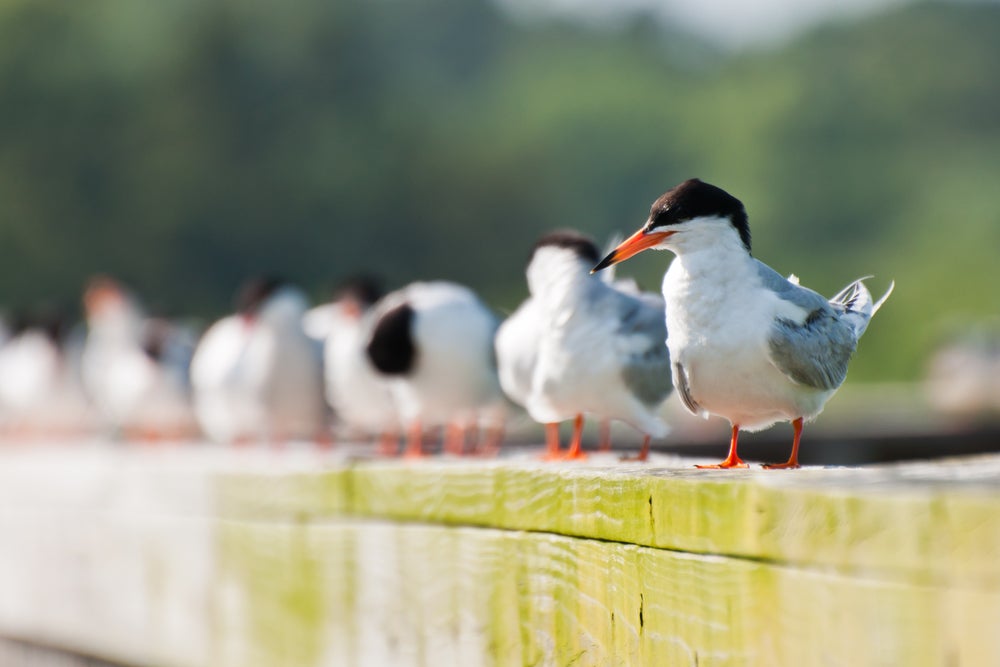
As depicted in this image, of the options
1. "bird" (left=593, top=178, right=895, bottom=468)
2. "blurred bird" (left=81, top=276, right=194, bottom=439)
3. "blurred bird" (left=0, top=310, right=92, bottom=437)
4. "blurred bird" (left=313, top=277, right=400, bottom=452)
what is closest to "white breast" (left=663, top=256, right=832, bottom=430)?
"bird" (left=593, top=178, right=895, bottom=468)

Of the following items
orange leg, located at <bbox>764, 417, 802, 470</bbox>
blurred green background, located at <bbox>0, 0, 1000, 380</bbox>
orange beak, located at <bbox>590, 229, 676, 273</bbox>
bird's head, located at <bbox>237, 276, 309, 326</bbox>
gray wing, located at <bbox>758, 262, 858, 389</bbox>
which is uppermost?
blurred green background, located at <bbox>0, 0, 1000, 380</bbox>

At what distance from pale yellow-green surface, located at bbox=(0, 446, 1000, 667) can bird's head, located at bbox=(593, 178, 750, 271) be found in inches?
20.6

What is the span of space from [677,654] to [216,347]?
23.6ft

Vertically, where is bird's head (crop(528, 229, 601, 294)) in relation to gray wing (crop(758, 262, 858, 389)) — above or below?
above

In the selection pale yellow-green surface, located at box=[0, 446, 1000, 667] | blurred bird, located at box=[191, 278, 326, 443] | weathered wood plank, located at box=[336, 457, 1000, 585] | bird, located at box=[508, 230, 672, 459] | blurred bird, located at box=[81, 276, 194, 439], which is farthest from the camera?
blurred bird, located at box=[81, 276, 194, 439]

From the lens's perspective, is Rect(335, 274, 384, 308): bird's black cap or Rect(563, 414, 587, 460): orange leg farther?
Rect(335, 274, 384, 308): bird's black cap

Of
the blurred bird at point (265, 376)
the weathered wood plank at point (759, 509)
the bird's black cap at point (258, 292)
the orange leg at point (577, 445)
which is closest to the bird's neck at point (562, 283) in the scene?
the orange leg at point (577, 445)

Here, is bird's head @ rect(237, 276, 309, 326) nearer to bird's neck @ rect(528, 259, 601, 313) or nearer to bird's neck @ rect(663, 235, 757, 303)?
bird's neck @ rect(528, 259, 601, 313)

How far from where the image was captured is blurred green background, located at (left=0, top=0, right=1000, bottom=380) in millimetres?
39906

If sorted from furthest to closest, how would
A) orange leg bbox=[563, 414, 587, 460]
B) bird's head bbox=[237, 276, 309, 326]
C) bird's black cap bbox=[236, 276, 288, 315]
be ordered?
bird's black cap bbox=[236, 276, 288, 315] → bird's head bbox=[237, 276, 309, 326] → orange leg bbox=[563, 414, 587, 460]

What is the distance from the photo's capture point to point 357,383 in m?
8.46

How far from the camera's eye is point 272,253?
136ft

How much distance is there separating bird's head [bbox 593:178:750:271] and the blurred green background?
29.1 m

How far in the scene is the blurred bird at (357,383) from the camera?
27.3 ft
